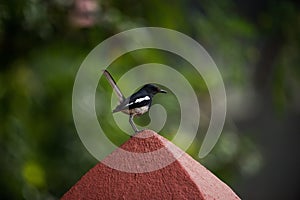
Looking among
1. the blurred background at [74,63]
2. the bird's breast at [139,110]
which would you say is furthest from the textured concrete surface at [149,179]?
the blurred background at [74,63]

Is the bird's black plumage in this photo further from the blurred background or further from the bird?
the blurred background

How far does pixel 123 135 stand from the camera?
292cm

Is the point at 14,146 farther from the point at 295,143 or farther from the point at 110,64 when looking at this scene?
the point at 295,143

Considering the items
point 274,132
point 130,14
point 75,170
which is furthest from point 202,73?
point 274,132

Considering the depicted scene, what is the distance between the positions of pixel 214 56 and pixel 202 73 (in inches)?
19.9

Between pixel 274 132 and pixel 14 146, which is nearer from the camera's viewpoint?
pixel 14 146

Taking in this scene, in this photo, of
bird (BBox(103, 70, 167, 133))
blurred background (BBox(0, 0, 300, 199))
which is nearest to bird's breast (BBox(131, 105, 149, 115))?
bird (BBox(103, 70, 167, 133))

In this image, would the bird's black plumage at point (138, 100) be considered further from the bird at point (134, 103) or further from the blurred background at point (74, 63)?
the blurred background at point (74, 63)

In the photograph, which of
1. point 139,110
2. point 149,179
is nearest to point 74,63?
point 139,110

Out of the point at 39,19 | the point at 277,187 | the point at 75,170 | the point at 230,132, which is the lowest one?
the point at 277,187

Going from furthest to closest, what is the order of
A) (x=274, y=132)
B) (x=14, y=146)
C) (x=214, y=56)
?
(x=274, y=132), (x=214, y=56), (x=14, y=146)

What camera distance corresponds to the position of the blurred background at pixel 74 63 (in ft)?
9.20

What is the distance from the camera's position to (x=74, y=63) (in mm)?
3115

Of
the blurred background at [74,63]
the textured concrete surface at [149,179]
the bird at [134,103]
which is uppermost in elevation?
the blurred background at [74,63]
